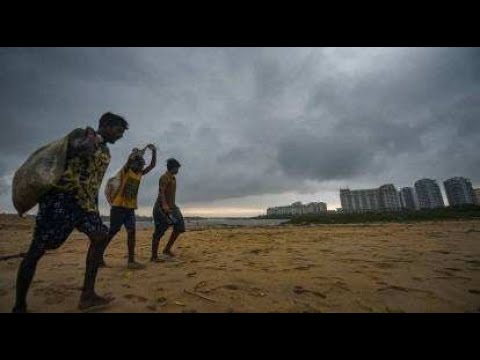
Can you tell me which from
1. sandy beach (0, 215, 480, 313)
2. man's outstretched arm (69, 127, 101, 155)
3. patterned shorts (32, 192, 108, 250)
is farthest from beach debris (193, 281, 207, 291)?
man's outstretched arm (69, 127, 101, 155)

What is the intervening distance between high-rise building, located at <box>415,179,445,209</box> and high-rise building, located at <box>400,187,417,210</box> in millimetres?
4035

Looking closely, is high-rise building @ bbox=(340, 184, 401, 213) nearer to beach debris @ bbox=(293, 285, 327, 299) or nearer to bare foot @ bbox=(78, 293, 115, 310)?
beach debris @ bbox=(293, 285, 327, 299)

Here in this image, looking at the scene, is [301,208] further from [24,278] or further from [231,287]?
[24,278]

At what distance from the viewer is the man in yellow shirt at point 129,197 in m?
4.31

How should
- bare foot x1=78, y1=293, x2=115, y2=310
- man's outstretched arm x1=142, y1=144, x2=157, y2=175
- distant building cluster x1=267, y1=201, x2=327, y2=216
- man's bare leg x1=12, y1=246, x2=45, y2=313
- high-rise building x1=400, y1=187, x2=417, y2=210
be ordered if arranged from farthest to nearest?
distant building cluster x1=267, y1=201, x2=327, y2=216 → high-rise building x1=400, y1=187, x2=417, y2=210 → man's outstretched arm x1=142, y1=144, x2=157, y2=175 → bare foot x1=78, y1=293, x2=115, y2=310 → man's bare leg x1=12, y1=246, x2=45, y2=313

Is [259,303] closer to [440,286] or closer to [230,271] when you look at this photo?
[230,271]

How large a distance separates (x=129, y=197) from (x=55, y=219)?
2.08 meters

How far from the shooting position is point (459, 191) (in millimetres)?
98562

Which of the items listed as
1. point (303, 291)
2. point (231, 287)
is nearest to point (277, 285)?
point (303, 291)

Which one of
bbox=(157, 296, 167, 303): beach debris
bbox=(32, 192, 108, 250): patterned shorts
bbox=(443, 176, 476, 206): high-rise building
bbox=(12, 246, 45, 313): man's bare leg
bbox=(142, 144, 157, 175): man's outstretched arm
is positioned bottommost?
bbox=(157, 296, 167, 303): beach debris

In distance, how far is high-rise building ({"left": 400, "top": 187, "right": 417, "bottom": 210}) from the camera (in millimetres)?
116812

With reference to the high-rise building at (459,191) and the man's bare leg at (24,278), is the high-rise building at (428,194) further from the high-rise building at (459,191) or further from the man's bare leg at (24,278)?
the man's bare leg at (24,278)

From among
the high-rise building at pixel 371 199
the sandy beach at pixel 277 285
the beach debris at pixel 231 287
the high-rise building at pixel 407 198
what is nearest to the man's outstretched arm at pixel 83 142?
the sandy beach at pixel 277 285
